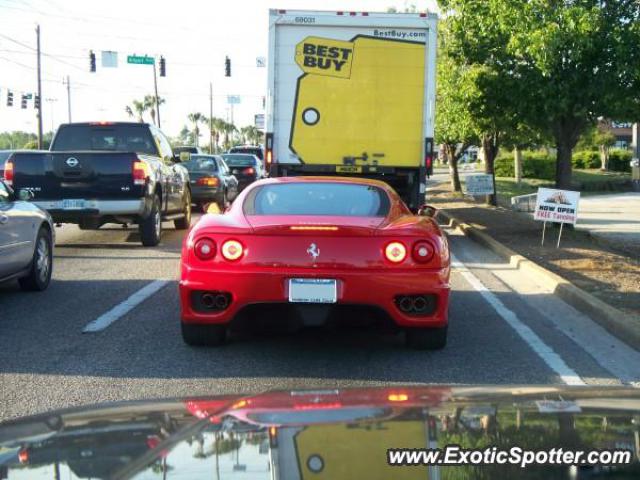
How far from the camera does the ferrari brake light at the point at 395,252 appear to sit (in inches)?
234

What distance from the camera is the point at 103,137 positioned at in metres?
14.2

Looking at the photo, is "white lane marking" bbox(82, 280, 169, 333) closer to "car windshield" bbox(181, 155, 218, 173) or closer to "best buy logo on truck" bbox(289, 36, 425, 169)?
"best buy logo on truck" bbox(289, 36, 425, 169)

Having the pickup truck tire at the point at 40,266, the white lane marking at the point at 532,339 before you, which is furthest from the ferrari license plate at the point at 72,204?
the white lane marking at the point at 532,339

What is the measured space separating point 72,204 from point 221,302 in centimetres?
713

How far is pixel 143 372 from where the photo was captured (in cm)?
591

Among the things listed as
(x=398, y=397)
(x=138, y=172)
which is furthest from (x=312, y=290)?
(x=138, y=172)

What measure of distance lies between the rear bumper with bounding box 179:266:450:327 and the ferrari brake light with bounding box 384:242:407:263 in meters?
0.12

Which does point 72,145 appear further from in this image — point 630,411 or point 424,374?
point 630,411

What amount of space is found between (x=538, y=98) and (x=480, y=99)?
125cm

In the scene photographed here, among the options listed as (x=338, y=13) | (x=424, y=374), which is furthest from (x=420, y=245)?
(x=338, y=13)

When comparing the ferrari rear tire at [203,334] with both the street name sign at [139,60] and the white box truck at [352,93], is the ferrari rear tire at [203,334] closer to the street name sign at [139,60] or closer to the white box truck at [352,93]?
the white box truck at [352,93]

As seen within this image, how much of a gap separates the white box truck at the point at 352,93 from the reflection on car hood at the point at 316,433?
9397 millimetres

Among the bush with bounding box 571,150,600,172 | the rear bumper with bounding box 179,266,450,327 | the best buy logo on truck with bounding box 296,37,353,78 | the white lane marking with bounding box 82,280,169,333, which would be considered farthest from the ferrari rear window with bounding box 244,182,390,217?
the bush with bounding box 571,150,600,172

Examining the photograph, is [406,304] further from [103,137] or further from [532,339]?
[103,137]
